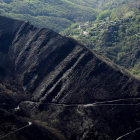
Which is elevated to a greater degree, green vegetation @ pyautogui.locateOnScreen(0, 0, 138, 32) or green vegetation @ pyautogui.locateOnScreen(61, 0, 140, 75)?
green vegetation @ pyautogui.locateOnScreen(0, 0, 138, 32)

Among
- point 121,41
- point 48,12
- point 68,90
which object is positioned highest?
point 48,12

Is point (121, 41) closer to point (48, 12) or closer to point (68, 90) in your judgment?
point (68, 90)

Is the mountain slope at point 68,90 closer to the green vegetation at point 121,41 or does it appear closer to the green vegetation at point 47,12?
the green vegetation at point 121,41

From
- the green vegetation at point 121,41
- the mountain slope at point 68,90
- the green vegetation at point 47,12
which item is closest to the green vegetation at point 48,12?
the green vegetation at point 47,12

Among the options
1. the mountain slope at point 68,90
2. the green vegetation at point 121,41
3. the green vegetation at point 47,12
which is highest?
the green vegetation at point 47,12

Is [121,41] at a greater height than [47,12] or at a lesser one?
lesser

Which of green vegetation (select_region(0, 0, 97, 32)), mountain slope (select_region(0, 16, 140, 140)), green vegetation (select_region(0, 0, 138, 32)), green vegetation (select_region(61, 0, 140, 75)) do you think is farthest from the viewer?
green vegetation (select_region(0, 0, 97, 32))

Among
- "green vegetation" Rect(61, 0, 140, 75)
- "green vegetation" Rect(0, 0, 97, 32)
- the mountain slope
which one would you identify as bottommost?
the mountain slope

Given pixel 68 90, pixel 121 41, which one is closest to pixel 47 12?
pixel 121 41

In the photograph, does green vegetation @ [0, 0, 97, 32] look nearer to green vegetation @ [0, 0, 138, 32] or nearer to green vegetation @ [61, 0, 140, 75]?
green vegetation @ [0, 0, 138, 32]

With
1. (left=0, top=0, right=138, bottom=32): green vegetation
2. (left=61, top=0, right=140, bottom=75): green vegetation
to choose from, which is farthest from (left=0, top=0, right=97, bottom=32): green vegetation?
(left=61, top=0, right=140, bottom=75): green vegetation
